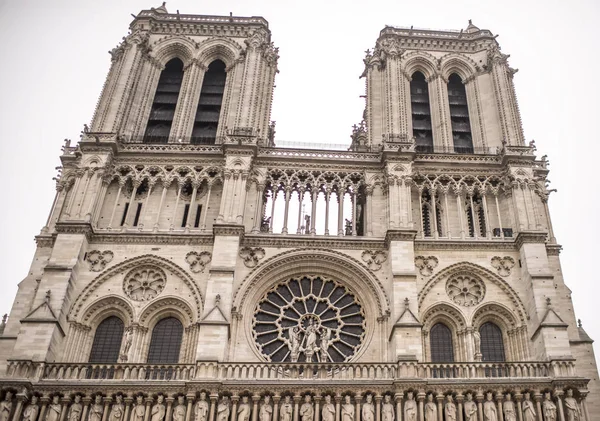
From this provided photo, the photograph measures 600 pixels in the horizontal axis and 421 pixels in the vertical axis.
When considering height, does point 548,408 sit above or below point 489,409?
above

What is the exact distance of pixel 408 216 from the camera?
27.2 m

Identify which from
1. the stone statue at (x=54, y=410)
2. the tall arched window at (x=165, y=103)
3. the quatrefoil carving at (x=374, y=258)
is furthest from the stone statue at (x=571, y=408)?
the tall arched window at (x=165, y=103)

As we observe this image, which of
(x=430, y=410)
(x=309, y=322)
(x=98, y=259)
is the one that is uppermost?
(x=98, y=259)

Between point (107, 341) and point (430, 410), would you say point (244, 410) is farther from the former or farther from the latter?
A: point (107, 341)

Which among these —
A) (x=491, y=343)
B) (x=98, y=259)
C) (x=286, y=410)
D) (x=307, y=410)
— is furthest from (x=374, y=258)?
(x=98, y=259)

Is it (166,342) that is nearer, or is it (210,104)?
(166,342)

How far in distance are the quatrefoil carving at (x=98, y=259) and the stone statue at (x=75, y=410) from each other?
5.62m

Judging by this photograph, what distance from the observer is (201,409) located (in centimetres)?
2148

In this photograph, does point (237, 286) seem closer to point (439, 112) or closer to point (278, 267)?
point (278, 267)

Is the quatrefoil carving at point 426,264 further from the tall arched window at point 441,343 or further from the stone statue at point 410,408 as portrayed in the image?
the stone statue at point 410,408

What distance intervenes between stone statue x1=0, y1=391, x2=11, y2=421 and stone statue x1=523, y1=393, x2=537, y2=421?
16219mm

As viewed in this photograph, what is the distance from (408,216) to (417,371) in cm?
678

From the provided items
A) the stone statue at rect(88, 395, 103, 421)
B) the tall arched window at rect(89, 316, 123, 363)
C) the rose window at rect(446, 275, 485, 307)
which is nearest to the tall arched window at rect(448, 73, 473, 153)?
the rose window at rect(446, 275, 485, 307)

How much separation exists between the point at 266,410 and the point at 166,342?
5.39m
